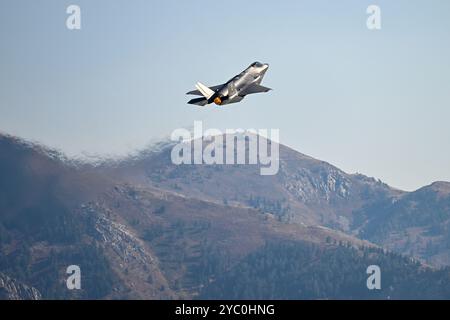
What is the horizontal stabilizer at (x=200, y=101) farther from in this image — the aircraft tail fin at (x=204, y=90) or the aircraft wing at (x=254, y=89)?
the aircraft wing at (x=254, y=89)

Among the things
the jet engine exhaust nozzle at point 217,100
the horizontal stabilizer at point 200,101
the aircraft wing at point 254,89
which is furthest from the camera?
the aircraft wing at point 254,89

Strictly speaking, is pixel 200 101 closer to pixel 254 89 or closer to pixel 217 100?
pixel 217 100

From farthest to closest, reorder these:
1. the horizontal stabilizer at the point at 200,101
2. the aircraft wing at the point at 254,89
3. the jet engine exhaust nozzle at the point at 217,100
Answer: the aircraft wing at the point at 254,89, the jet engine exhaust nozzle at the point at 217,100, the horizontal stabilizer at the point at 200,101

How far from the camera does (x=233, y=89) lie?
147m

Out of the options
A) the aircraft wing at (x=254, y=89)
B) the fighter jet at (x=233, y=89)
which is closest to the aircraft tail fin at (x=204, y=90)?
the fighter jet at (x=233, y=89)

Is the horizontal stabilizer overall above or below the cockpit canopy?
below

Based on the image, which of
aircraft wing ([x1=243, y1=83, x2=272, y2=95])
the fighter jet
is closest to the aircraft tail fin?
the fighter jet

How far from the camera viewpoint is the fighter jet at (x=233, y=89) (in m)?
144

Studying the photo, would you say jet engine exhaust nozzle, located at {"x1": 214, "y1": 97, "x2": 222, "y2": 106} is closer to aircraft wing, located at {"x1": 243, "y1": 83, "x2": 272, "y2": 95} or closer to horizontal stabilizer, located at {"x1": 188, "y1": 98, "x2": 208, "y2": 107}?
horizontal stabilizer, located at {"x1": 188, "y1": 98, "x2": 208, "y2": 107}

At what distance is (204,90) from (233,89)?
4.67 metres

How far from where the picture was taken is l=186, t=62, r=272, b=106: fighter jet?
14412cm

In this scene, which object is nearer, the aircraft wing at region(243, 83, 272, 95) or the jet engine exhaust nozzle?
the jet engine exhaust nozzle

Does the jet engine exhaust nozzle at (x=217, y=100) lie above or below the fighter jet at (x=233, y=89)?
below
